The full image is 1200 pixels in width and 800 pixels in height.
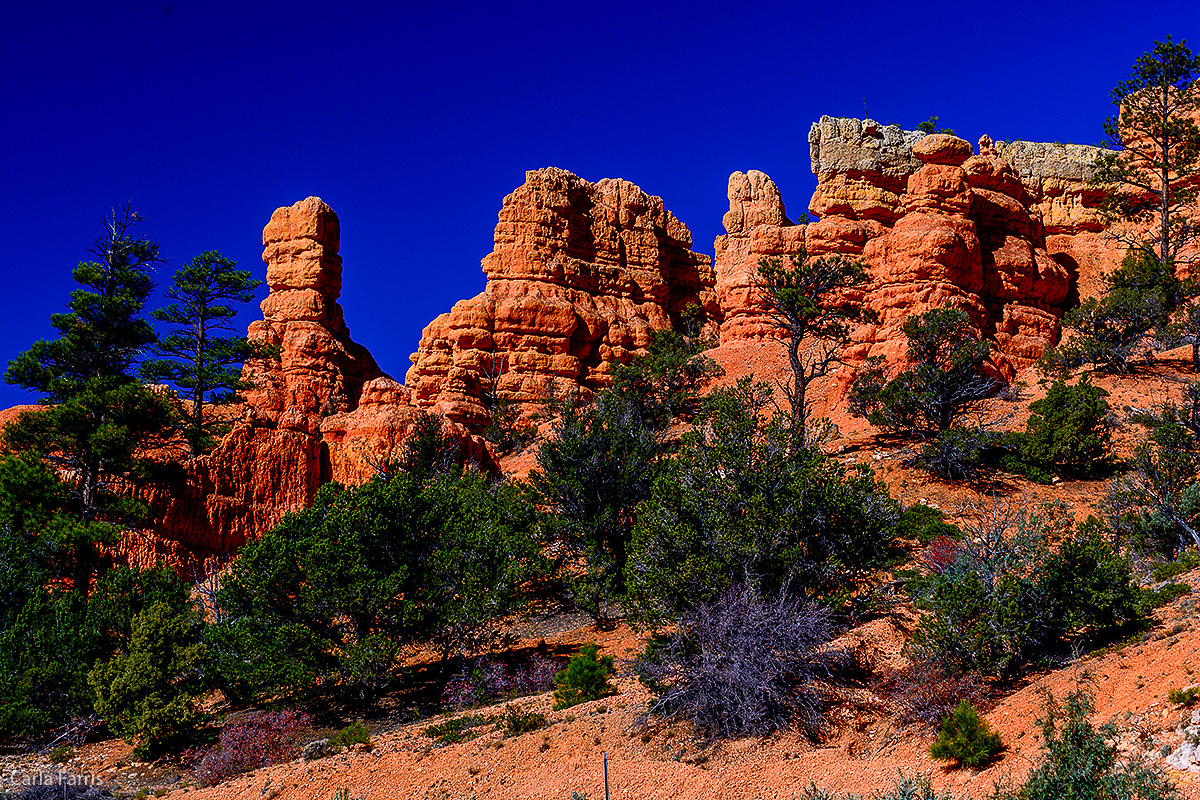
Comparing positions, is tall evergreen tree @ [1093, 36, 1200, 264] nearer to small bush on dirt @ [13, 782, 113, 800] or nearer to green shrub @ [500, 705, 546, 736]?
green shrub @ [500, 705, 546, 736]

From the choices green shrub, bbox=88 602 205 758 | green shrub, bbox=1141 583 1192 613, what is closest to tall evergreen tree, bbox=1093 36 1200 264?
green shrub, bbox=1141 583 1192 613

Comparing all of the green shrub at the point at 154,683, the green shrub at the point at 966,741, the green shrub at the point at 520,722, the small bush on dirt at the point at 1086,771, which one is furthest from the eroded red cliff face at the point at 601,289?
the small bush on dirt at the point at 1086,771

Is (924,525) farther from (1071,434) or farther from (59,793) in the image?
(59,793)

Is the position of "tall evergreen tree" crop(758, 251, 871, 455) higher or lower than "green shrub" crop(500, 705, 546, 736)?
higher

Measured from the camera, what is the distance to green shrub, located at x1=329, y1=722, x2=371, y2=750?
16.7 metres

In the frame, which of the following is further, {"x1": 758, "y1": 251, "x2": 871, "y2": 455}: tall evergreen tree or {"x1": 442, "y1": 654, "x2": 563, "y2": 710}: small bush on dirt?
{"x1": 758, "y1": 251, "x2": 871, "y2": 455}: tall evergreen tree

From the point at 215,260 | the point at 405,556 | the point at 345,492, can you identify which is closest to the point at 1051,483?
the point at 405,556

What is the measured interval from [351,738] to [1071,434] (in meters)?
20.8

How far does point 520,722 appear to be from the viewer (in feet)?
51.7

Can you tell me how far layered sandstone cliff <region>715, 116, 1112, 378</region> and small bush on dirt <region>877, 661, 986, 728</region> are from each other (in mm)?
24877

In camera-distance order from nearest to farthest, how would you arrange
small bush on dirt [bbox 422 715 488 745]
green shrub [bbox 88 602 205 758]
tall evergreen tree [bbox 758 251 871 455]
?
small bush on dirt [bbox 422 715 488 745], green shrub [bbox 88 602 205 758], tall evergreen tree [bbox 758 251 871 455]

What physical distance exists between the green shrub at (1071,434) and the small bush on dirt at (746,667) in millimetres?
14424

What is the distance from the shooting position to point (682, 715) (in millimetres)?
14562

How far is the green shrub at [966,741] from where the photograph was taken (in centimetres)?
1068
